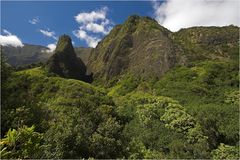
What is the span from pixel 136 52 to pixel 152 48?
10.2 meters

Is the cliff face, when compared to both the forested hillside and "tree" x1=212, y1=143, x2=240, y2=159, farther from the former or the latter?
"tree" x1=212, y1=143, x2=240, y2=159

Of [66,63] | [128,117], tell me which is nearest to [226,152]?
[128,117]

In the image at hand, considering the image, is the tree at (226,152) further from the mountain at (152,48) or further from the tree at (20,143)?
the mountain at (152,48)

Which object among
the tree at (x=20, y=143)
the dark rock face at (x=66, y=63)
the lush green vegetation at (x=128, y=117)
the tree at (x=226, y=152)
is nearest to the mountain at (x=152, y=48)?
the lush green vegetation at (x=128, y=117)

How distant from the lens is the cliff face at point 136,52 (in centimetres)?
11969

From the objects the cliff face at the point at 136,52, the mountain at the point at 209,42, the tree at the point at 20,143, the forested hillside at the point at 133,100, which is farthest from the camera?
the mountain at the point at 209,42

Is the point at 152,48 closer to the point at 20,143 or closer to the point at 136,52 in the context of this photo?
the point at 136,52

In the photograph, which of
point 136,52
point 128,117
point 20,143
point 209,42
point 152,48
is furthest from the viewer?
point 209,42

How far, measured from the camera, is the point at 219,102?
91.6 m

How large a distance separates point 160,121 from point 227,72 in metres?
38.2

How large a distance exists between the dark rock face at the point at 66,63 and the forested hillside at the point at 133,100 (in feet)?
1.48

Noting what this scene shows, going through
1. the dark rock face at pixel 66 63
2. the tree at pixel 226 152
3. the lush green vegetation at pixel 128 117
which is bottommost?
the tree at pixel 226 152

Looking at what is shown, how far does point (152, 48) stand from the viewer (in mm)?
124000

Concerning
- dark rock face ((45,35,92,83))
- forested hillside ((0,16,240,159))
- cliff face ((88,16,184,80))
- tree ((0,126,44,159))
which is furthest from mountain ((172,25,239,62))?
tree ((0,126,44,159))
